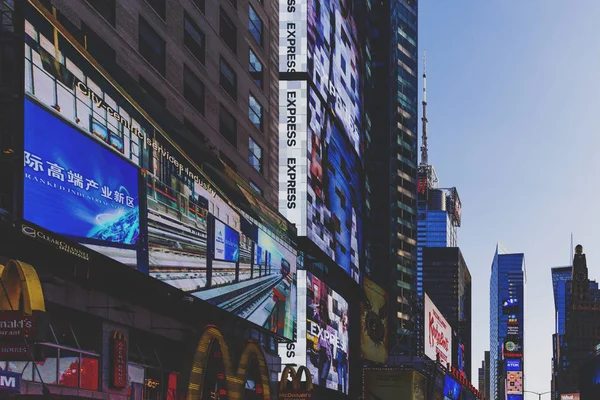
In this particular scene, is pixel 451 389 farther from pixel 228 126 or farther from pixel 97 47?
pixel 97 47

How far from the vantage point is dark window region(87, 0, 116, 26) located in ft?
126

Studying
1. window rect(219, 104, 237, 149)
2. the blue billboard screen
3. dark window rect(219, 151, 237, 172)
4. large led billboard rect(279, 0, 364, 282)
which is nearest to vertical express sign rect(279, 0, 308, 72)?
large led billboard rect(279, 0, 364, 282)

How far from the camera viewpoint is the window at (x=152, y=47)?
42.3 metres

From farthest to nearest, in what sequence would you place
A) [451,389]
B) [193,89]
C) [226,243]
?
[451,389], [193,89], [226,243]

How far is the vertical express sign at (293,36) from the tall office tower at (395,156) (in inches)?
3020

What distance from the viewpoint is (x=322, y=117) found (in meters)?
90.9

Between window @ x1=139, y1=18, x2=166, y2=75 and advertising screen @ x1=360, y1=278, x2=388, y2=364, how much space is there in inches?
2650

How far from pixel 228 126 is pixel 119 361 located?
22.6 meters

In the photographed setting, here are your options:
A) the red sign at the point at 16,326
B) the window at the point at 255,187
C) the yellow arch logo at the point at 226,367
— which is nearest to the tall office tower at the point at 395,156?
the window at the point at 255,187

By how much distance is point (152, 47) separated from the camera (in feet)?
143

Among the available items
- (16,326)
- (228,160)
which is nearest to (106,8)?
(228,160)

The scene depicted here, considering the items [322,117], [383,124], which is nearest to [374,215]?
[383,124]

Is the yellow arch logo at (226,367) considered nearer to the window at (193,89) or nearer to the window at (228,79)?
the window at (193,89)

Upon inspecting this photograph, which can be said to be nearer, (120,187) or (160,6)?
(120,187)
